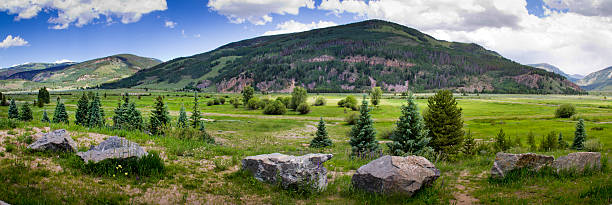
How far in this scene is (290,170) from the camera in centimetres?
945

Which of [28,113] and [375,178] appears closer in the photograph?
[375,178]

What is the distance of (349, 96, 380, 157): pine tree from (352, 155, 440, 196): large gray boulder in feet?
52.3

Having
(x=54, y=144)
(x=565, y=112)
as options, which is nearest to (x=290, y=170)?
(x=54, y=144)

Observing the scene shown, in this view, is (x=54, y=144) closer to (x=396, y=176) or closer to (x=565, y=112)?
(x=396, y=176)

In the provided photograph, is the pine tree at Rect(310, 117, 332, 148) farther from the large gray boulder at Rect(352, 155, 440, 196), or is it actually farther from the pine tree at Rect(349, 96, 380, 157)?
the large gray boulder at Rect(352, 155, 440, 196)

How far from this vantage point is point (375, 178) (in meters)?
9.10

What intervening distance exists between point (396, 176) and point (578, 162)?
723 centimetres

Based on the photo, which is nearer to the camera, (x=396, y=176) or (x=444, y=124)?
(x=396, y=176)

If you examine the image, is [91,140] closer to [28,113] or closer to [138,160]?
[138,160]

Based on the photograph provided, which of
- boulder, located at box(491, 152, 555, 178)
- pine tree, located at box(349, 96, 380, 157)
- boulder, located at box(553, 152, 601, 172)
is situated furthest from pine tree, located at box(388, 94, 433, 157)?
boulder, located at box(553, 152, 601, 172)

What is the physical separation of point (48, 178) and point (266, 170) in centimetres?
604

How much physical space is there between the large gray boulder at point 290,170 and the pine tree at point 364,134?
16.3 metres

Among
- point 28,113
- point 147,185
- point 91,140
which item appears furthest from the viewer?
point 28,113

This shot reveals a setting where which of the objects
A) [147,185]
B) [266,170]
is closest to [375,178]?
[266,170]
